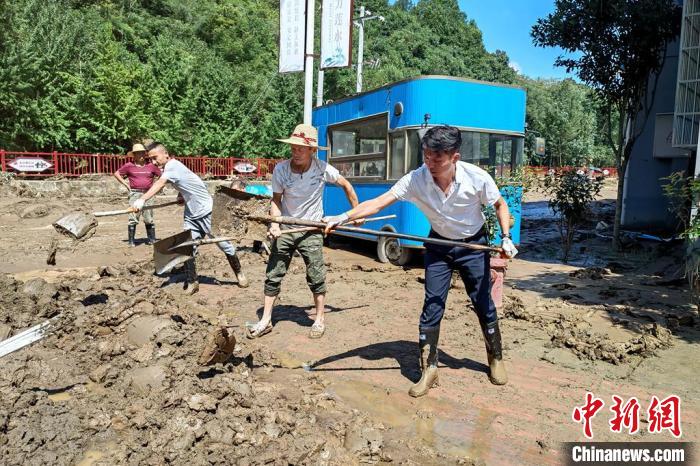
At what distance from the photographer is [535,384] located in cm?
408

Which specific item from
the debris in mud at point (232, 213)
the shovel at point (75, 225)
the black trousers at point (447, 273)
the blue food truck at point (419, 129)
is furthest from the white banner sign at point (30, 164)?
the black trousers at point (447, 273)

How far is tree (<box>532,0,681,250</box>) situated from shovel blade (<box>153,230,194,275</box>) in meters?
8.22

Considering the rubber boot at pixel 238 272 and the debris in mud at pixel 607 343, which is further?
the rubber boot at pixel 238 272

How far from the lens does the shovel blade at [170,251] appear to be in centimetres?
666

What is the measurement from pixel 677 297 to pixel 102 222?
13354mm

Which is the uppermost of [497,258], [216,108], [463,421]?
[216,108]

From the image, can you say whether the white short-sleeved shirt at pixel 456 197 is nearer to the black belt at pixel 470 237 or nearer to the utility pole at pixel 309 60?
the black belt at pixel 470 237

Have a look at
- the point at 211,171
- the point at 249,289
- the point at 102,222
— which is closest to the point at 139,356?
the point at 249,289

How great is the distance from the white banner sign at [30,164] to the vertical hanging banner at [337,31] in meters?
14.7

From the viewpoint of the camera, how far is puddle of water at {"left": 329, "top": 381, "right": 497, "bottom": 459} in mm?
3207

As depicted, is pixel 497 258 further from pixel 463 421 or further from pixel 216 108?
pixel 216 108

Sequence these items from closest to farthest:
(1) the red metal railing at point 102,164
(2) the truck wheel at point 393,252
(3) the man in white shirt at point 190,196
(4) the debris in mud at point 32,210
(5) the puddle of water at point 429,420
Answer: (5) the puddle of water at point 429,420 < (3) the man in white shirt at point 190,196 < (2) the truck wheel at point 393,252 < (4) the debris in mud at point 32,210 < (1) the red metal railing at point 102,164

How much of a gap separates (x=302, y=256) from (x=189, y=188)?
7.22ft

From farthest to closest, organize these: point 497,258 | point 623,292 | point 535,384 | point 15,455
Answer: point 623,292 → point 497,258 → point 535,384 → point 15,455
